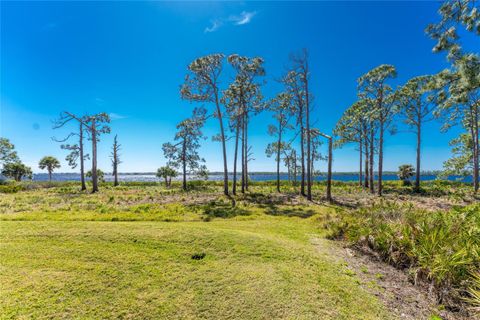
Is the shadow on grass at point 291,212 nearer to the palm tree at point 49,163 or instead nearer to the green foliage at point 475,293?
the green foliage at point 475,293

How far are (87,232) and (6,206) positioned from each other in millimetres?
8748

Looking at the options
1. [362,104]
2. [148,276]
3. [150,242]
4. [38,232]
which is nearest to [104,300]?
[148,276]

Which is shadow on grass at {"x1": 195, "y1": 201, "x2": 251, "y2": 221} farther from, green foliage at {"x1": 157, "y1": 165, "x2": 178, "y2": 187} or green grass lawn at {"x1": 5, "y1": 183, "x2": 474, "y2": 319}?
green foliage at {"x1": 157, "y1": 165, "x2": 178, "y2": 187}

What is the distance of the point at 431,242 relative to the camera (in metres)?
4.38

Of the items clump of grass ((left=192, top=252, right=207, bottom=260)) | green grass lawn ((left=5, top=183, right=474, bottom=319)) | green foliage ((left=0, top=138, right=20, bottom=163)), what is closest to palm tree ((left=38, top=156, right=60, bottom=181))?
green foliage ((left=0, top=138, right=20, bottom=163))

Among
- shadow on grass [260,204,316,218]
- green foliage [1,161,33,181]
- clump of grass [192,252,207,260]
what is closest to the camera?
clump of grass [192,252,207,260]

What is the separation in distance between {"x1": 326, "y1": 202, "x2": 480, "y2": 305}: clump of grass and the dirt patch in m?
0.22

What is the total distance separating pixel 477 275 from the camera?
3393 mm

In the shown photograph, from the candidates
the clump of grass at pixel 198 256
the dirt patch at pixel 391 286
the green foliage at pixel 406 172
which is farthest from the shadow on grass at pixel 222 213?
the green foliage at pixel 406 172

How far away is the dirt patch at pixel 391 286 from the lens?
10.9 ft

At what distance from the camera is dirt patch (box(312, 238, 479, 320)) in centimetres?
332

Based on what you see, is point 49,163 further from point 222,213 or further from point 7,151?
point 222,213

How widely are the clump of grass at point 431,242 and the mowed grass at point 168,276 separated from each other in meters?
1.35

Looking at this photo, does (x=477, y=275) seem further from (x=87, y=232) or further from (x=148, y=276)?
(x=87, y=232)
